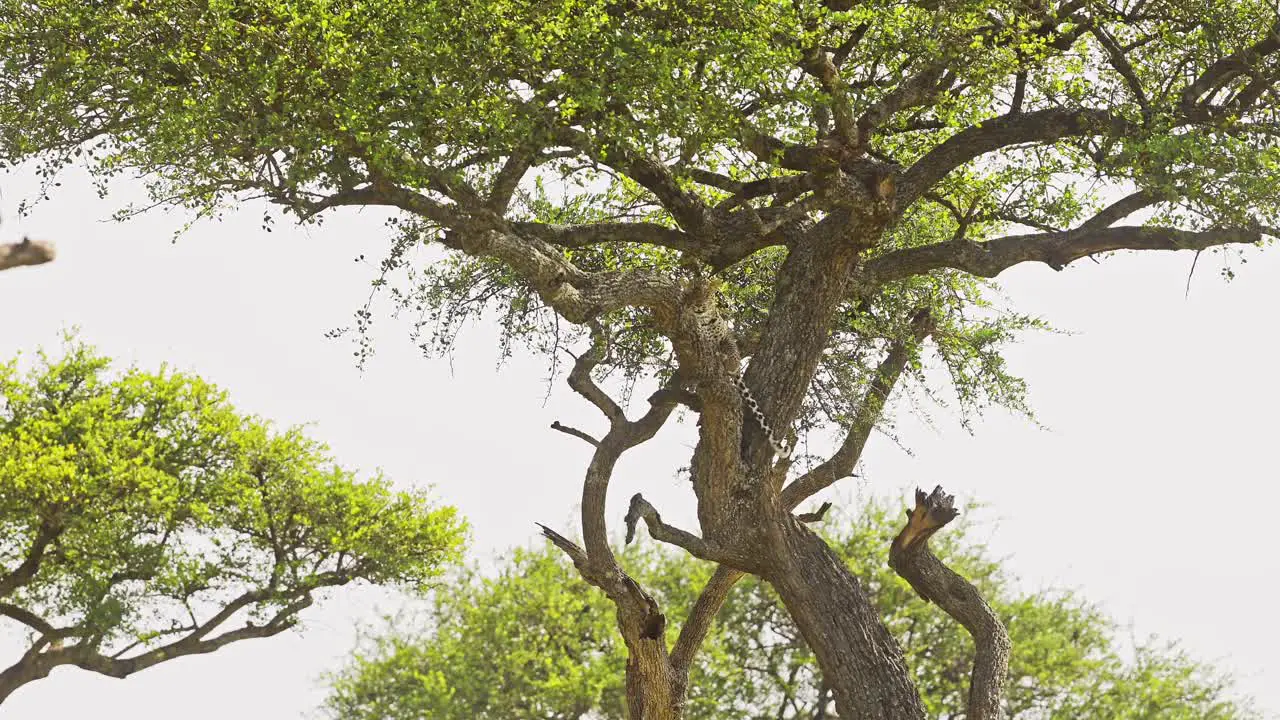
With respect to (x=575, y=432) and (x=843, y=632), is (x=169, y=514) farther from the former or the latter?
(x=843, y=632)

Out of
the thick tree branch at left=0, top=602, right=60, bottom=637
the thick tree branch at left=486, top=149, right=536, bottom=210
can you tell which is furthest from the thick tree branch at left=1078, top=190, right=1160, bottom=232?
the thick tree branch at left=0, top=602, right=60, bottom=637

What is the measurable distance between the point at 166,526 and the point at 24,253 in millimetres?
15427

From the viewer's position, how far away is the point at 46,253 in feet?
13.5

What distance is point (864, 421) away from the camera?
12648 mm

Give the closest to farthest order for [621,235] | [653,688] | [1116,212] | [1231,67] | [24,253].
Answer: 1. [24,253]
2. [1231,67]
3. [1116,212]
4. [621,235]
5. [653,688]

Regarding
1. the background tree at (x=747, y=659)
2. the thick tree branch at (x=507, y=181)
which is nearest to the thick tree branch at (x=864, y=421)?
the thick tree branch at (x=507, y=181)

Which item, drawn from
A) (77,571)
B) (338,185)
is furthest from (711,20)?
(77,571)

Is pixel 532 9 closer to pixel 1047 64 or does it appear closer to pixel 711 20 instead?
pixel 711 20

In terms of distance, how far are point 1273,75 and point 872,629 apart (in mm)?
5009

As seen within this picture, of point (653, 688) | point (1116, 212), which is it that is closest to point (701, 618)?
point (653, 688)

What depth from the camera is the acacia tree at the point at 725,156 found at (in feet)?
29.7

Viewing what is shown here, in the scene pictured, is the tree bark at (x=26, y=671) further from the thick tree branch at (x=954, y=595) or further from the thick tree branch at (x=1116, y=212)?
the thick tree branch at (x=1116, y=212)

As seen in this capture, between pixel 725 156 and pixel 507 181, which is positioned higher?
pixel 725 156

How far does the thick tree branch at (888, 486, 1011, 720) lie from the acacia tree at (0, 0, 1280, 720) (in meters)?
0.02
